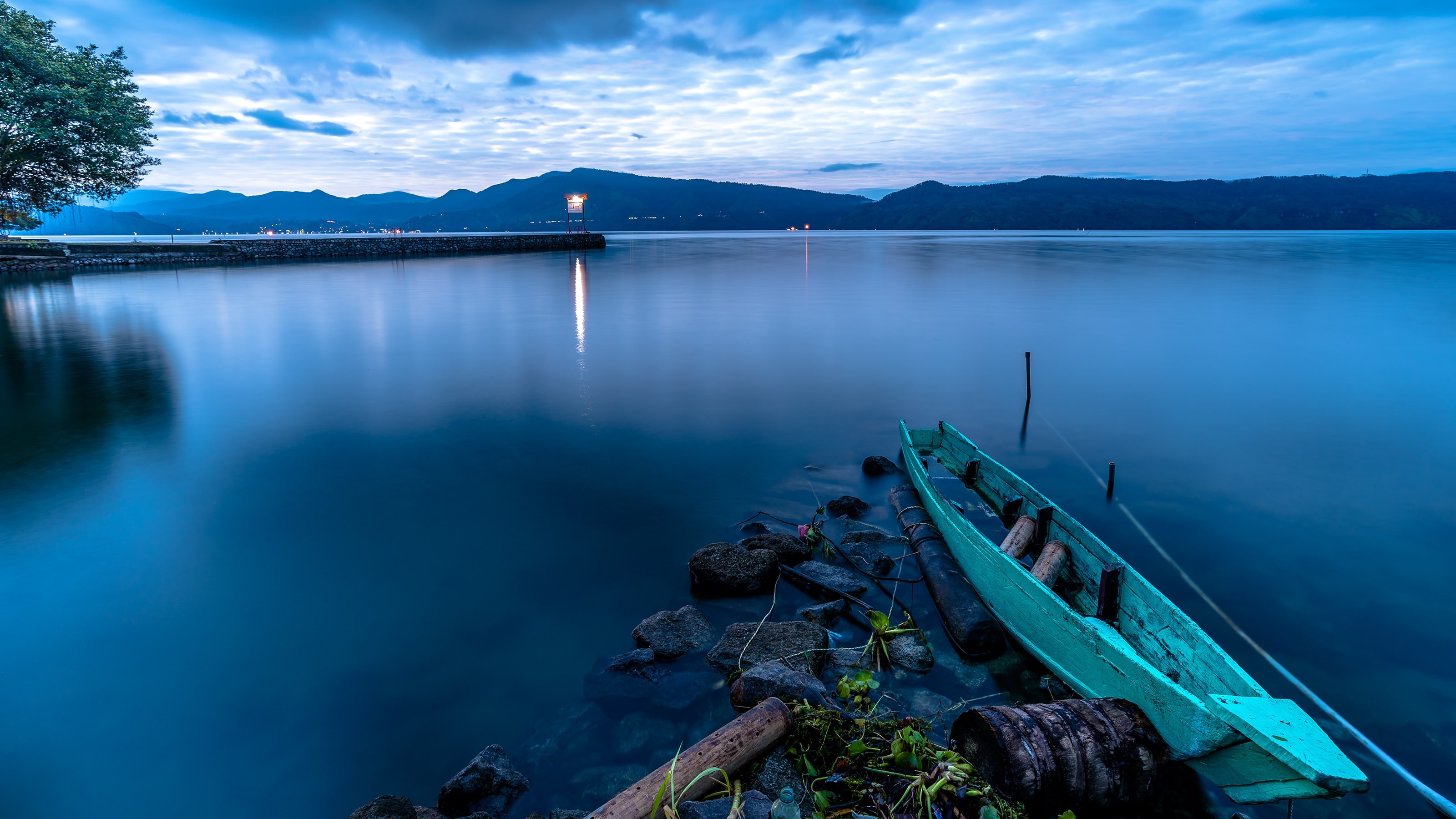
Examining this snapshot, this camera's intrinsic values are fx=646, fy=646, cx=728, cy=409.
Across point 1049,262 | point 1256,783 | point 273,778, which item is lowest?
point 273,778

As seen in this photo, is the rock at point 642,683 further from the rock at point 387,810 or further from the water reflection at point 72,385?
the water reflection at point 72,385

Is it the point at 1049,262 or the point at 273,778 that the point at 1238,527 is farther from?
the point at 1049,262

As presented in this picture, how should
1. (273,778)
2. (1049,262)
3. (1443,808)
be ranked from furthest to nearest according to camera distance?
(1049,262) → (273,778) → (1443,808)

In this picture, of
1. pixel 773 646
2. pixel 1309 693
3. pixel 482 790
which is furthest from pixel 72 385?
pixel 1309 693

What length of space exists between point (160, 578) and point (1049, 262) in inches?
2987

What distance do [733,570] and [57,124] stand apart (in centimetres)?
5811

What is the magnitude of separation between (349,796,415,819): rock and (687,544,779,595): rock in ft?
13.1

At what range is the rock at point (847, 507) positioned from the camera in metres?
10.1

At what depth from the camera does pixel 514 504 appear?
34.6ft

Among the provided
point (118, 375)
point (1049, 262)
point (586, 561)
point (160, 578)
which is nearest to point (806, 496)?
point (586, 561)

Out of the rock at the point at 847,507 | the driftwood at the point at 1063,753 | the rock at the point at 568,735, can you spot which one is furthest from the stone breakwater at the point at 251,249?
the driftwood at the point at 1063,753

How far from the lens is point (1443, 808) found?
4.84m

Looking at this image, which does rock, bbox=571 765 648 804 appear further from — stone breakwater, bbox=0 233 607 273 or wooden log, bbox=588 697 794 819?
stone breakwater, bbox=0 233 607 273

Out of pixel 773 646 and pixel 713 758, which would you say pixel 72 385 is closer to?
pixel 773 646
